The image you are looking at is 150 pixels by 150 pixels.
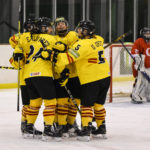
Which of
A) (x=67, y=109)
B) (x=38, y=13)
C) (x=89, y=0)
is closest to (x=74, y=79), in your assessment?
(x=67, y=109)

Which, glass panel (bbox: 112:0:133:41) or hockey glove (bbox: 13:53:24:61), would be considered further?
glass panel (bbox: 112:0:133:41)

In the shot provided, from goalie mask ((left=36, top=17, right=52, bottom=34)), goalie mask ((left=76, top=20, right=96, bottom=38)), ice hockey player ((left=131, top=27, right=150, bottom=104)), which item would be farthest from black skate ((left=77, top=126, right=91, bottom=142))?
ice hockey player ((left=131, top=27, right=150, bottom=104))

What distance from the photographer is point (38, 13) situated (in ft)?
34.7

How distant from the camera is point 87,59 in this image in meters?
4.09

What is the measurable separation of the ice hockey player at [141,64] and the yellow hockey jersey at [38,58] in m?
3.02

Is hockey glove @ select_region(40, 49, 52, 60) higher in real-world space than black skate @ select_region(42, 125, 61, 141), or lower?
higher

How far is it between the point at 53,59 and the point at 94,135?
31.7 inches

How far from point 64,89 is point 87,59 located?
0.36m

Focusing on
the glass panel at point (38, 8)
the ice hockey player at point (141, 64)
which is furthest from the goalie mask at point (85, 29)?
the glass panel at point (38, 8)

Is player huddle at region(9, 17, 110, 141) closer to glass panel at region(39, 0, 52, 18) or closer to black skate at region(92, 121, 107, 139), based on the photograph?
black skate at region(92, 121, 107, 139)

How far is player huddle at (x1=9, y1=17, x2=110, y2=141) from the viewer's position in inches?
159

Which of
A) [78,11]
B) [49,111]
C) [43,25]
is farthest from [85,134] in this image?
[78,11]

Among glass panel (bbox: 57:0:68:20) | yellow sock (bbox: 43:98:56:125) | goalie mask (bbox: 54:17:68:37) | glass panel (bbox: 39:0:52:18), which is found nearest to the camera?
yellow sock (bbox: 43:98:56:125)

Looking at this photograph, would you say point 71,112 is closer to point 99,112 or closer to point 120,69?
point 99,112
